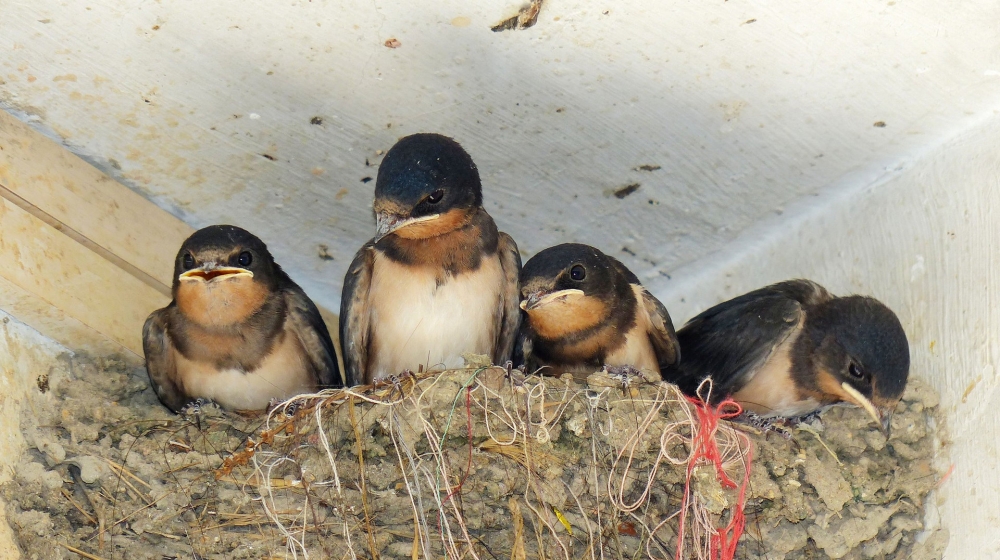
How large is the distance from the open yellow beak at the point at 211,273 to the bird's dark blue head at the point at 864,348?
193 cm

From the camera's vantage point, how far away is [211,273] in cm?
356

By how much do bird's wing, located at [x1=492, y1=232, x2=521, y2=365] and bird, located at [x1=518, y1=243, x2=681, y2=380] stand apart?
0.04m

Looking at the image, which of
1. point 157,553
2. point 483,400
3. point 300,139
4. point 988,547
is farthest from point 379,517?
point 988,547

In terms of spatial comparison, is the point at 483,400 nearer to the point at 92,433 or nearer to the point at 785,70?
the point at 92,433

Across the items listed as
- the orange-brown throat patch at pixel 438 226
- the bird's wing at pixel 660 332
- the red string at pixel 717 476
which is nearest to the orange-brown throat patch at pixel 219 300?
the orange-brown throat patch at pixel 438 226

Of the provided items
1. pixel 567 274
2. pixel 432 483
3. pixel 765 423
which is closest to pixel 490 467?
pixel 432 483

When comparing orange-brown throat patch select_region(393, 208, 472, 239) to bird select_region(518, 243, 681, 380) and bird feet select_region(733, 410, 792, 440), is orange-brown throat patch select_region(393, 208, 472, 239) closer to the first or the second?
bird select_region(518, 243, 681, 380)

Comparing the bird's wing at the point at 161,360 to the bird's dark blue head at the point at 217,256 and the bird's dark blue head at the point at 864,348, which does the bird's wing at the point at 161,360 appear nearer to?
the bird's dark blue head at the point at 217,256

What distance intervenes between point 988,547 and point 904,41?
5.10ft

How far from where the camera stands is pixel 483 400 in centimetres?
317

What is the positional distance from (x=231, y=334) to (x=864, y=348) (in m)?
2.07

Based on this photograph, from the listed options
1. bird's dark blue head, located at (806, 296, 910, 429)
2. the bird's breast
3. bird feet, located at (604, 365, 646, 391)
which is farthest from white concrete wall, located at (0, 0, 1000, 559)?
bird feet, located at (604, 365, 646, 391)

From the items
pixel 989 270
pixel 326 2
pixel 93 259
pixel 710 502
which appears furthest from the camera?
pixel 93 259

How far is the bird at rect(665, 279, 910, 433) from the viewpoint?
12.1ft
